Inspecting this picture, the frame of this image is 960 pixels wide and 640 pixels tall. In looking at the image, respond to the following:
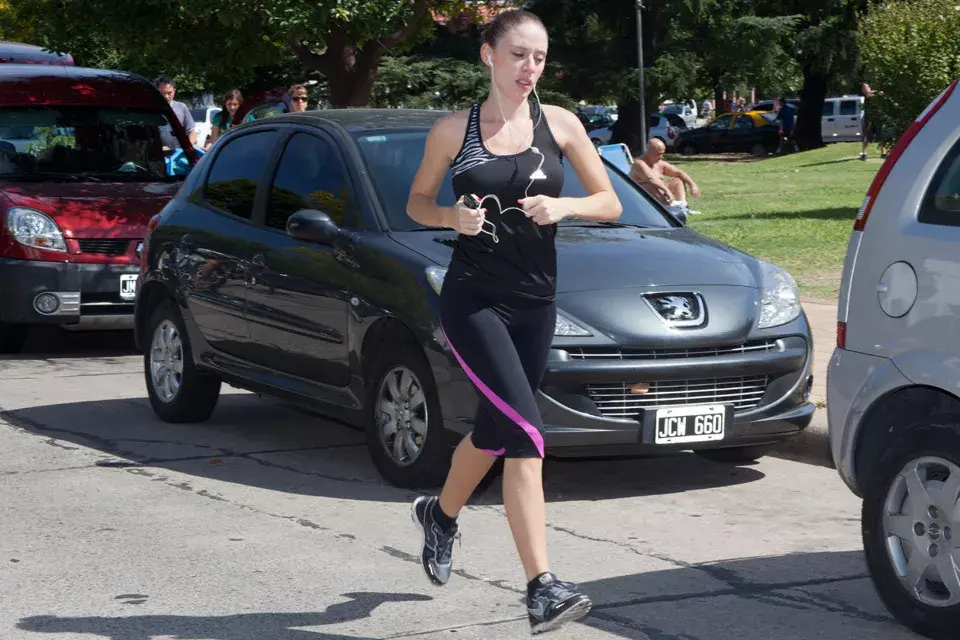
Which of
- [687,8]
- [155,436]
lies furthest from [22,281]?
[687,8]

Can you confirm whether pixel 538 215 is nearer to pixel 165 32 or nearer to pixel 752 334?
pixel 752 334

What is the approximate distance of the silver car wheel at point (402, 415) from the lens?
712 centimetres

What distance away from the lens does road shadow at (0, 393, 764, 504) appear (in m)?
7.48

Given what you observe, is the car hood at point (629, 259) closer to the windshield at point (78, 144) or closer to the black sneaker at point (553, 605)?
the black sneaker at point (553, 605)

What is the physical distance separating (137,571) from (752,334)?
2792 millimetres

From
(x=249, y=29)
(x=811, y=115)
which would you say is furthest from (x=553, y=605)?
(x=811, y=115)

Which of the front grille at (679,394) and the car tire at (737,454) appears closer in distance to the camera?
the front grille at (679,394)

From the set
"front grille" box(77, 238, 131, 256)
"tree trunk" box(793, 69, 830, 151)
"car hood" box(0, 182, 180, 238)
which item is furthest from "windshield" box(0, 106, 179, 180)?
"tree trunk" box(793, 69, 830, 151)

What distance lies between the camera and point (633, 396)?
6.82 meters

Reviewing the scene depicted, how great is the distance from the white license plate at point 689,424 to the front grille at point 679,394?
5cm

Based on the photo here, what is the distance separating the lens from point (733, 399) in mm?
7031

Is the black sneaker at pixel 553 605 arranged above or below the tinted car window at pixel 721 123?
above

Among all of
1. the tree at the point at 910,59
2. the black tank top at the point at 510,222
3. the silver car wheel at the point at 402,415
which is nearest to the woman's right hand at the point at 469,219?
the black tank top at the point at 510,222

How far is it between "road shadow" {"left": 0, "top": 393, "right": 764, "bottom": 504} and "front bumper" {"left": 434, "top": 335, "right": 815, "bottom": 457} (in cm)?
52
